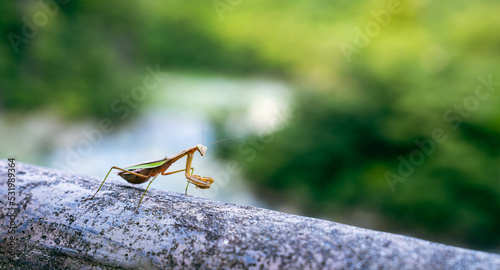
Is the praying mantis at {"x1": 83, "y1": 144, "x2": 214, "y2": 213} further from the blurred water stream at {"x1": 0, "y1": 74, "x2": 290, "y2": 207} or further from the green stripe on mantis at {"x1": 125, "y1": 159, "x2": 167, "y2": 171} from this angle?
the blurred water stream at {"x1": 0, "y1": 74, "x2": 290, "y2": 207}

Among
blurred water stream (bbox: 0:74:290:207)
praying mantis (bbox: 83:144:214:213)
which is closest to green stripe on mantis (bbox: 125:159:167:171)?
praying mantis (bbox: 83:144:214:213)

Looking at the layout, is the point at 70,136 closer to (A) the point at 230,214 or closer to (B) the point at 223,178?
(B) the point at 223,178

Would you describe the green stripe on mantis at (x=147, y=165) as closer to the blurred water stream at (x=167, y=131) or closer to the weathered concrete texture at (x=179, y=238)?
the weathered concrete texture at (x=179, y=238)

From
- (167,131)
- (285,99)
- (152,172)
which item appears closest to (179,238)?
(152,172)

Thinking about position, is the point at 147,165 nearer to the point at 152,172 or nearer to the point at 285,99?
the point at 152,172

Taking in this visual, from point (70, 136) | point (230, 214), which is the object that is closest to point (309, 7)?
point (70, 136)
